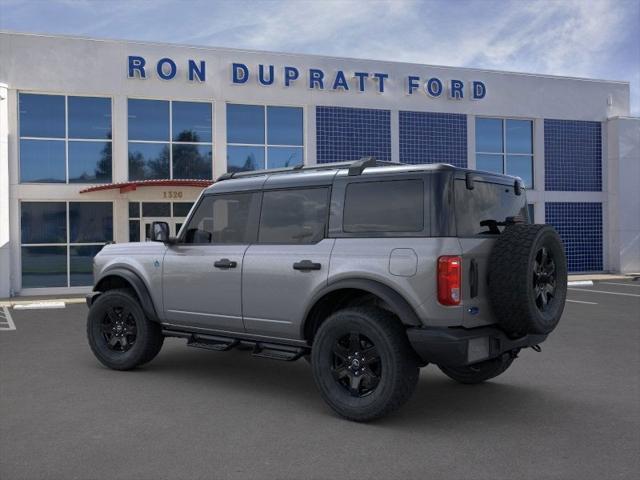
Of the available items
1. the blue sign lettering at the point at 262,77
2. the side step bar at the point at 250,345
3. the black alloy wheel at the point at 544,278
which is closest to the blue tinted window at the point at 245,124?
the blue sign lettering at the point at 262,77

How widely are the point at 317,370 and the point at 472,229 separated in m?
1.76

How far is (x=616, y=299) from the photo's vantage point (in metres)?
15.8

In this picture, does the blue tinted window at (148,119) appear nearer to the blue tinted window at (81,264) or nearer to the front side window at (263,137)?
the front side window at (263,137)

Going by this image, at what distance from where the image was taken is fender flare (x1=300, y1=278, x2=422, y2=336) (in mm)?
5031

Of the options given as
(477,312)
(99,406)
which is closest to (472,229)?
(477,312)

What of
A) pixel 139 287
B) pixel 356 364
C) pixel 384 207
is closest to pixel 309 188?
pixel 384 207

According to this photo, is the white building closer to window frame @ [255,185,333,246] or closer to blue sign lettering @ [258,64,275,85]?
blue sign lettering @ [258,64,275,85]

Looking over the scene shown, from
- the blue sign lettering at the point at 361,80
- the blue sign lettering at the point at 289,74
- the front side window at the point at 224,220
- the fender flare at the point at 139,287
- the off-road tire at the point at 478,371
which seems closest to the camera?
the off-road tire at the point at 478,371

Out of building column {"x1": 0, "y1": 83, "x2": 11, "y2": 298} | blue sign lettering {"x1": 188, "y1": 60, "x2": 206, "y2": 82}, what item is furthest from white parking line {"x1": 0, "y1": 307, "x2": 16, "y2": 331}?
blue sign lettering {"x1": 188, "y1": 60, "x2": 206, "y2": 82}

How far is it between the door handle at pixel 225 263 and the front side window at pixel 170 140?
13899mm

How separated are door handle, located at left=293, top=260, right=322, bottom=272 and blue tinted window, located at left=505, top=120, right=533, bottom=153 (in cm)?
1971

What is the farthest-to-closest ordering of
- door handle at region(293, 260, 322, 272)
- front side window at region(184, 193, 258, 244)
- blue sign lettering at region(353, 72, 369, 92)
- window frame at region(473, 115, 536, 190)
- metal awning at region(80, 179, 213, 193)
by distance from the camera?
window frame at region(473, 115, 536, 190) → blue sign lettering at region(353, 72, 369, 92) → metal awning at region(80, 179, 213, 193) → front side window at region(184, 193, 258, 244) → door handle at region(293, 260, 322, 272)

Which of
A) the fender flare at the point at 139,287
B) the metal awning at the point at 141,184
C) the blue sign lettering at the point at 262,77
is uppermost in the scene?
the blue sign lettering at the point at 262,77

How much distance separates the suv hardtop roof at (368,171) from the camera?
528cm
